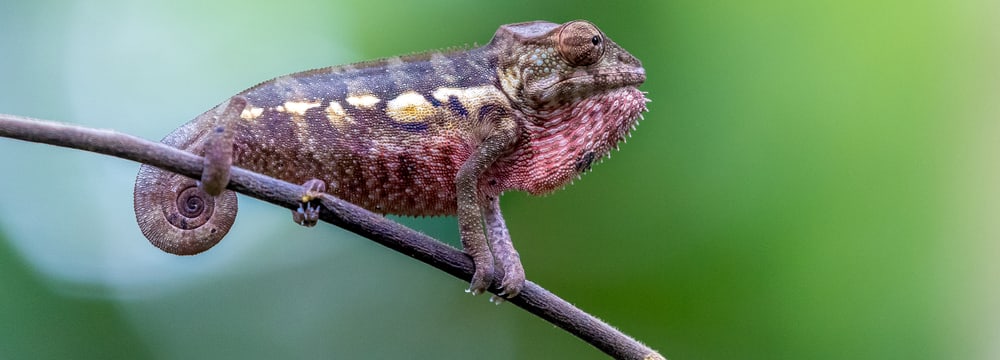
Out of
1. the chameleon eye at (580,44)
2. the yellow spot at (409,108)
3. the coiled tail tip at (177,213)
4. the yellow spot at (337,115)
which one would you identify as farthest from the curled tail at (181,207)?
the chameleon eye at (580,44)

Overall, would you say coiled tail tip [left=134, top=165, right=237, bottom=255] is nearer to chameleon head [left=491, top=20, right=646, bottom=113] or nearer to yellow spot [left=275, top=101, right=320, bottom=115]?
yellow spot [left=275, top=101, right=320, bottom=115]

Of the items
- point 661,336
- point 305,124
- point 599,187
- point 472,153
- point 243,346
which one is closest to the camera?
point 305,124

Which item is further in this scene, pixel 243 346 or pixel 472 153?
pixel 243 346

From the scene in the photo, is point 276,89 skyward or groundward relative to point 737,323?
skyward

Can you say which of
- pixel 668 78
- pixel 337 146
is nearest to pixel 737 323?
pixel 668 78

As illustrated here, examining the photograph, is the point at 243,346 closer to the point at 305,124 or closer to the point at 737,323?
the point at 737,323

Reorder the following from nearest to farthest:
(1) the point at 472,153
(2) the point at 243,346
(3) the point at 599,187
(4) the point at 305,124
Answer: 1. (4) the point at 305,124
2. (1) the point at 472,153
3. (3) the point at 599,187
4. (2) the point at 243,346

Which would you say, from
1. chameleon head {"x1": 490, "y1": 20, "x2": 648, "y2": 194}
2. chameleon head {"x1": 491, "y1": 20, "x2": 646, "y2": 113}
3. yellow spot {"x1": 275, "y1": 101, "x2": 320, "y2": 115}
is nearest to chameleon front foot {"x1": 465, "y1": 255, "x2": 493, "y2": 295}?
chameleon head {"x1": 490, "y1": 20, "x2": 648, "y2": 194}

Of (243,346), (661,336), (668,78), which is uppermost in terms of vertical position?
(668,78)
